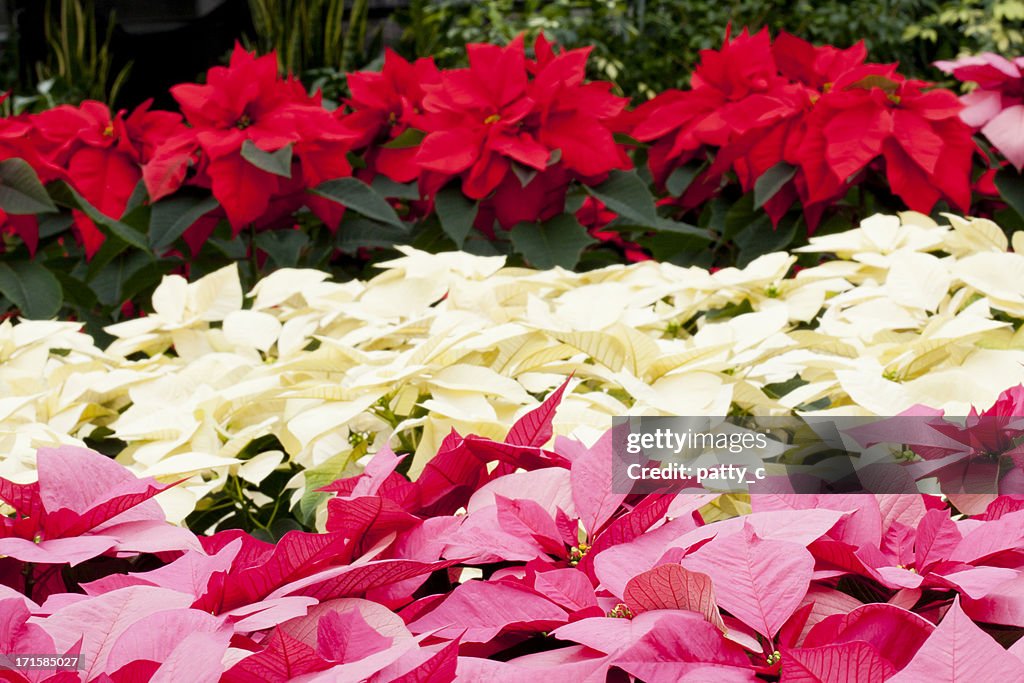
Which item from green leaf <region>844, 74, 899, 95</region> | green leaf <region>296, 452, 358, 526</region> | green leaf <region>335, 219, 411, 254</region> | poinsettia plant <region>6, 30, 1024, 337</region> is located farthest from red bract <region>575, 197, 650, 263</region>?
green leaf <region>296, 452, 358, 526</region>

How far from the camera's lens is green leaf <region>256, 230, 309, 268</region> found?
1349 mm

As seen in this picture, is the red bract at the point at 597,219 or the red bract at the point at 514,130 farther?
the red bract at the point at 597,219

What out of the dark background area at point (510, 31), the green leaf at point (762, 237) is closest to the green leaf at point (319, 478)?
the green leaf at point (762, 237)

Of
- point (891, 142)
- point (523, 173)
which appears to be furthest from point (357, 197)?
point (891, 142)

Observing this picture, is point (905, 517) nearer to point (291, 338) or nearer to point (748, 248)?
point (291, 338)

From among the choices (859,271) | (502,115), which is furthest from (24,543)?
(502,115)

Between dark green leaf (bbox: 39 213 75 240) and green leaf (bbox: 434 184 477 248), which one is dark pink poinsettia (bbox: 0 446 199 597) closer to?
green leaf (bbox: 434 184 477 248)

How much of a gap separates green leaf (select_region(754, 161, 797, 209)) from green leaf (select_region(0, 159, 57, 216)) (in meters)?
0.87

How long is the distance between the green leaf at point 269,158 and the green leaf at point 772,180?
0.58 m

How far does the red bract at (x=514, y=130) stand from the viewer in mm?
1310

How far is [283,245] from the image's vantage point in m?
1.36

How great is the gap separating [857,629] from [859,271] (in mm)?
749

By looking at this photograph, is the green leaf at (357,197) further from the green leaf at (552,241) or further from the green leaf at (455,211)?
the green leaf at (552,241)

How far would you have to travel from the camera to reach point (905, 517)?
1.62 ft
